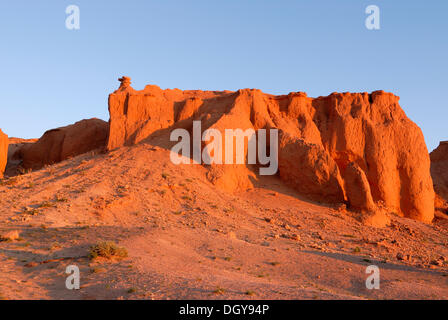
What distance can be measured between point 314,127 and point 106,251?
13.9m

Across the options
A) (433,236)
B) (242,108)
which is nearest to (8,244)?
(242,108)

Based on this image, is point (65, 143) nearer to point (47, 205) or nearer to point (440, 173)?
point (47, 205)

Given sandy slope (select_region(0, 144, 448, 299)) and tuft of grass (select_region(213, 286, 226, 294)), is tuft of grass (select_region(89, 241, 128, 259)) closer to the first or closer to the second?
sandy slope (select_region(0, 144, 448, 299))

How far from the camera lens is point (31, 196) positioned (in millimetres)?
13281

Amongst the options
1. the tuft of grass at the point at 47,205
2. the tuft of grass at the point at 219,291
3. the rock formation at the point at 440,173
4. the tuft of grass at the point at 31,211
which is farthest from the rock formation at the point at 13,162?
the rock formation at the point at 440,173

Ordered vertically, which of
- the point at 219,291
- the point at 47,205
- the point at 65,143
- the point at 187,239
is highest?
the point at 65,143

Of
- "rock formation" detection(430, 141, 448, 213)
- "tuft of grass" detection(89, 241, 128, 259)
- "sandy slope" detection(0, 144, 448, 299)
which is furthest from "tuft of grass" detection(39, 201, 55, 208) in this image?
"rock formation" detection(430, 141, 448, 213)

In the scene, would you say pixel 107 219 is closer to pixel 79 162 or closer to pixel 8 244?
pixel 8 244

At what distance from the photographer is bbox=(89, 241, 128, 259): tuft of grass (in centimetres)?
849

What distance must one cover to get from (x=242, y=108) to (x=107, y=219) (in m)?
9.24

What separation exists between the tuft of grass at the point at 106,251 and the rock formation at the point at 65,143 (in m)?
13.2

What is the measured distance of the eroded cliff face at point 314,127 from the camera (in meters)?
17.0

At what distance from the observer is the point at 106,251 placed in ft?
27.8

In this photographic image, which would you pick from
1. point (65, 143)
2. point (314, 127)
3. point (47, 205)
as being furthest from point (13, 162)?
point (314, 127)
